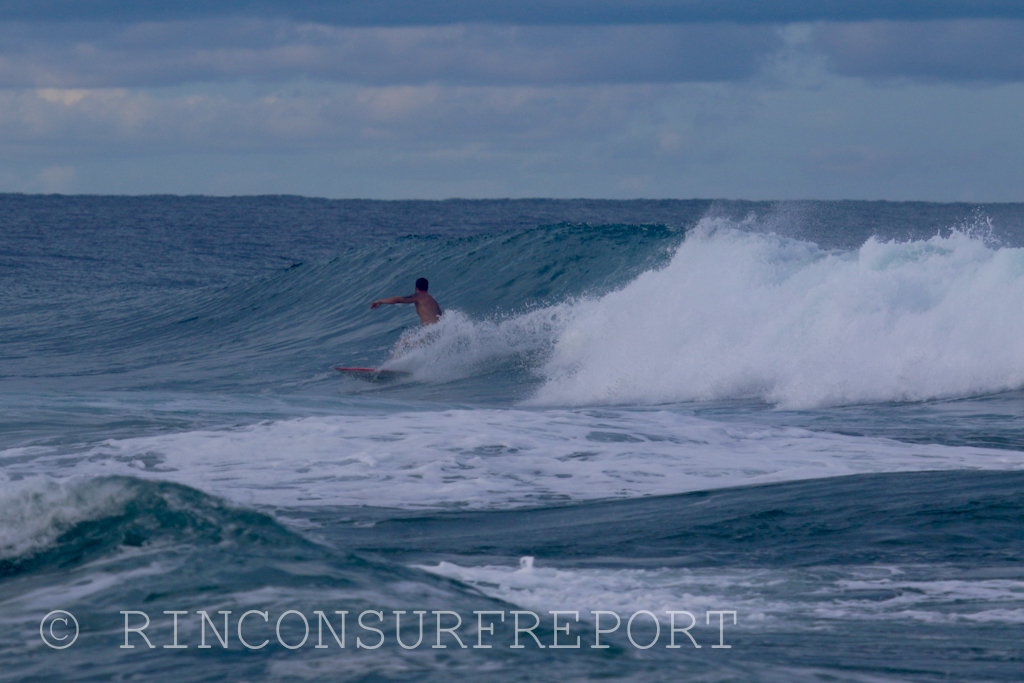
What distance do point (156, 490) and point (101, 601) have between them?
3.98ft

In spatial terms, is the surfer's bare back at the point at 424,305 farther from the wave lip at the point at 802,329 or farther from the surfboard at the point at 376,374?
the wave lip at the point at 802,329

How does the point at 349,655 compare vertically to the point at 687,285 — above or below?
below

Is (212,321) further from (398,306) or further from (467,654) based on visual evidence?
(467,654)

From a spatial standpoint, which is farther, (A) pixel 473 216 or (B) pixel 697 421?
(A) pixel 473 216

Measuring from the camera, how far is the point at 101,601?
439cm

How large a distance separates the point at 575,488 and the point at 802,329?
798 centimetres

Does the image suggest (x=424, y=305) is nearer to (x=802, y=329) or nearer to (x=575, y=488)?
(x=802, y=329)

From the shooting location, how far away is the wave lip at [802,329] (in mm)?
12602

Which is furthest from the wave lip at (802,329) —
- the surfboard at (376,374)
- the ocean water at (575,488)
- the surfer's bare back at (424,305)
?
the surfboard at (376,374)

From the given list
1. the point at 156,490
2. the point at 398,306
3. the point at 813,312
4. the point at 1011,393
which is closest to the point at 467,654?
the point at 156,490

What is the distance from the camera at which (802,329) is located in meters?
14.3

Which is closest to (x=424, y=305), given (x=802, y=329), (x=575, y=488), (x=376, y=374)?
(x=376, y=374)

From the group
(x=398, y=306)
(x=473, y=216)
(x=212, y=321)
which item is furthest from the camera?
(x=473, y=216)

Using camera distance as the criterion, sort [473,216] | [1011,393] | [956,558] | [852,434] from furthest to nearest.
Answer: [473,216] → [1011,393] → [852,434] → [956,558]
